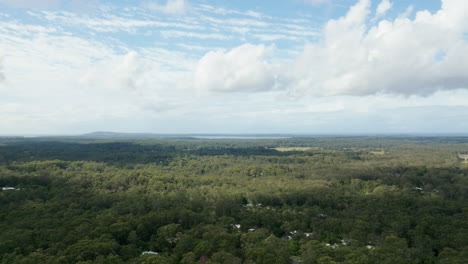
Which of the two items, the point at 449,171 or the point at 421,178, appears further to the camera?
the point at 449,171

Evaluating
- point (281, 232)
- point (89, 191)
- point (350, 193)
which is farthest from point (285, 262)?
point (89, 191)

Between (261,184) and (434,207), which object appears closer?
(434,207)

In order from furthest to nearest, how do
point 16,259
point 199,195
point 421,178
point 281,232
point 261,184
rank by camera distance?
point 421,178
point 261,184
point 199,195
point 281,232
point 16,259

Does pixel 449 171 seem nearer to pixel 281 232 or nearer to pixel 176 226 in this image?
pixel 281 232

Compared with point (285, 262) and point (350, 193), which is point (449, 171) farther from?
point (285, 262)

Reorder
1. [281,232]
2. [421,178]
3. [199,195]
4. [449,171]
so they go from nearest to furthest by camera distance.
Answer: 1. [281,232]
2. [199,195]
3. [421,178]
4. [449,171]

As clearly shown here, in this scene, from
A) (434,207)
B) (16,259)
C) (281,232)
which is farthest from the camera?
(434,207)

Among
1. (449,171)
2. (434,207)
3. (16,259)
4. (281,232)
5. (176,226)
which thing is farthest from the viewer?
(449,171)

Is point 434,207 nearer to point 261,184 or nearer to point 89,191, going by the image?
point 261,184

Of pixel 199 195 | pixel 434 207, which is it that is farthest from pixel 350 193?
pixel 199 195
